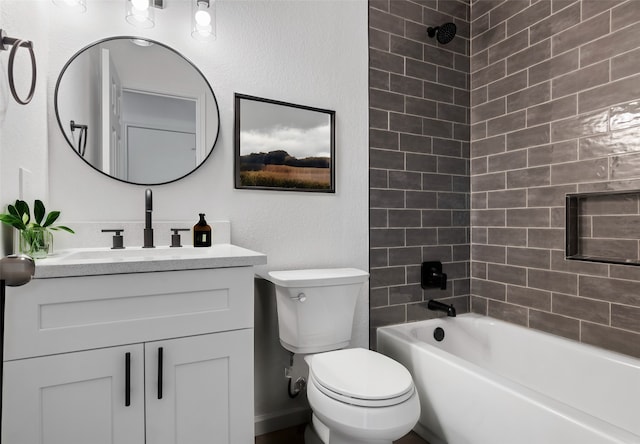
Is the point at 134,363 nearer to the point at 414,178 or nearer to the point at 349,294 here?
the point at 349,294

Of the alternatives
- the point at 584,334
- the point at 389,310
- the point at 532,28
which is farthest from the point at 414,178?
the point at 584,334

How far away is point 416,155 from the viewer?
2.40 metres

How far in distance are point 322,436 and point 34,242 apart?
4.76ft

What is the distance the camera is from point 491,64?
2.49 meters

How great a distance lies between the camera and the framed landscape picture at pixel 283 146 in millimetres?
1951

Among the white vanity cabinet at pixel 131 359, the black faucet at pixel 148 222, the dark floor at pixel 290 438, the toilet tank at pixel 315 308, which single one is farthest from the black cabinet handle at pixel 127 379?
the dark floor at pixel 290 438

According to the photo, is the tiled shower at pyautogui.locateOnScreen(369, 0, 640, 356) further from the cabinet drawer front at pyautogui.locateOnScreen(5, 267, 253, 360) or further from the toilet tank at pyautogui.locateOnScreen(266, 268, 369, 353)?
the cabinet drawer front at pyautogui.locateOnScreen(5, 267, 253, 360)

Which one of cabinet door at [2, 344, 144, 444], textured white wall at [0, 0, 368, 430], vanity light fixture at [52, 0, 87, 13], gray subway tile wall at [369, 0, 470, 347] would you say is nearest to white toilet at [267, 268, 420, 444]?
textured white wall at [0, 0, 368, 430]

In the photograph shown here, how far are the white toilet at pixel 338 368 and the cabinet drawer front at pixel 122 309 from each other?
41 centimetres

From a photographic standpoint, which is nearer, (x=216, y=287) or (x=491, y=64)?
(x=216, y=287)

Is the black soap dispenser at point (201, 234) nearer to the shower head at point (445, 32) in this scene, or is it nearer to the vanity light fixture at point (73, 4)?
the vanity light fixture at point (73, 4)

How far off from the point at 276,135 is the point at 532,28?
5.36 feet

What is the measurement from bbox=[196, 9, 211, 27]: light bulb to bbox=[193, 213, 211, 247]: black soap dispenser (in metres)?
0.90

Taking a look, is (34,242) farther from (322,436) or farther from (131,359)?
(322,436)
